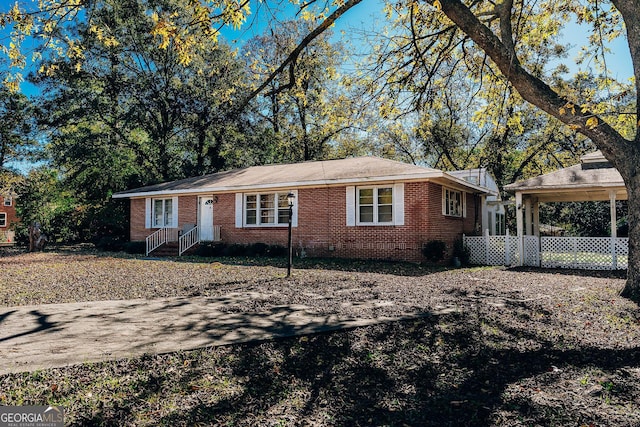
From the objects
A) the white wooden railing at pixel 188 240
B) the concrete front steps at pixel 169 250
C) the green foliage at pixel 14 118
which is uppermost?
the green foliage at pixel 14 118

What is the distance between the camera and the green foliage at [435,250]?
13.5 meters

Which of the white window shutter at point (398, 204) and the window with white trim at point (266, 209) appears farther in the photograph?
the window with white trim at point (266, 209)

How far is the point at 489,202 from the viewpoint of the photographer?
2092 centimetres

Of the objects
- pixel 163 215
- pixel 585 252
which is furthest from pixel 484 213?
pixel 163 215

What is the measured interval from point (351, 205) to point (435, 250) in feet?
10.8

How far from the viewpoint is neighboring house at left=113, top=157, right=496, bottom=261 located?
45.7 ft

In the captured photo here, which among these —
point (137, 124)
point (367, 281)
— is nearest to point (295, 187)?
point (367, 281)

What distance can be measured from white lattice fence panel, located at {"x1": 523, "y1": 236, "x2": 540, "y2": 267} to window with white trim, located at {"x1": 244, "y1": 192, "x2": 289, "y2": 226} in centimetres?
852

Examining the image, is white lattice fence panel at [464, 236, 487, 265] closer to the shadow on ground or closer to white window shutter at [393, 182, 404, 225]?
white window shutter at [393, 182, 404, 225]

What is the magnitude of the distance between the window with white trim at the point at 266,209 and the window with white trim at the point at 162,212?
4.63 metres

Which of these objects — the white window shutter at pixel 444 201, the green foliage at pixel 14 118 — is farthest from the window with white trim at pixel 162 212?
Answer: the white window shutter at pixel 444 201

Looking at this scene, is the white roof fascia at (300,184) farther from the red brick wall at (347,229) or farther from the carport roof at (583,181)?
the carport roof at (583,181)

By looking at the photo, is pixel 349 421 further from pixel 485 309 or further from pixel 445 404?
pixel 485 309

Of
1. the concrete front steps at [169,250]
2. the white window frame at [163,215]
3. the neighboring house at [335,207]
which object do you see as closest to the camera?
the neighboring house at [335,207]
